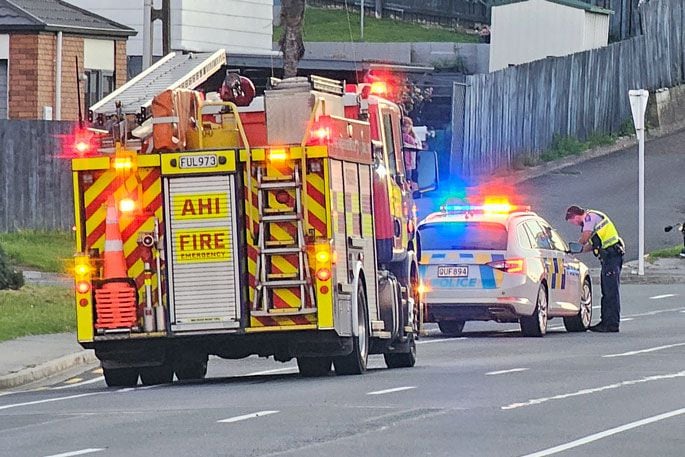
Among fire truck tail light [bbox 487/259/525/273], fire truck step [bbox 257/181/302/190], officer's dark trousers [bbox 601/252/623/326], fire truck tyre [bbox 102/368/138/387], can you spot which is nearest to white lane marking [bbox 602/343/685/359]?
fire truck tail light [bbox 487/259/525/273]

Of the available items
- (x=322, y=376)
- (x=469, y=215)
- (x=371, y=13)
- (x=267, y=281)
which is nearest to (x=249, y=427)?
(x=267, y=281)

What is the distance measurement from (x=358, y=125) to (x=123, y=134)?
231cm

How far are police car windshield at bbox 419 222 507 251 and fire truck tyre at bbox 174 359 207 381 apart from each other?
18.4 feet

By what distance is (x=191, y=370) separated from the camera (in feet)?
60.0

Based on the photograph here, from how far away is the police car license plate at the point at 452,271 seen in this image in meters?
23.0

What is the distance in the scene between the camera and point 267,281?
16328 millimetres

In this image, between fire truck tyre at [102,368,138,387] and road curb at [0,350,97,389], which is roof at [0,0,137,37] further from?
fire truck tyre at [102,368,138,387]

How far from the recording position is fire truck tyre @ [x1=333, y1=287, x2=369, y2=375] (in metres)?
17.2

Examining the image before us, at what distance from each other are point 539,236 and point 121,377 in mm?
8112

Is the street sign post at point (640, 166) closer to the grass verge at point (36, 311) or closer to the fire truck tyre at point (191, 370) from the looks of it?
the grass verge at point (36, 311)

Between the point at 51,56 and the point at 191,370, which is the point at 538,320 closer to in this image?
the point at 191,370

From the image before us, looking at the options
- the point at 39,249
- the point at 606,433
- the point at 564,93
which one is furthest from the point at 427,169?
the point at 564,93

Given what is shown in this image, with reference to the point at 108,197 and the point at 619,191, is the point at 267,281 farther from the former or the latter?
the point at 619,191

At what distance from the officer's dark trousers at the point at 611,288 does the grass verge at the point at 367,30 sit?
3606cm
